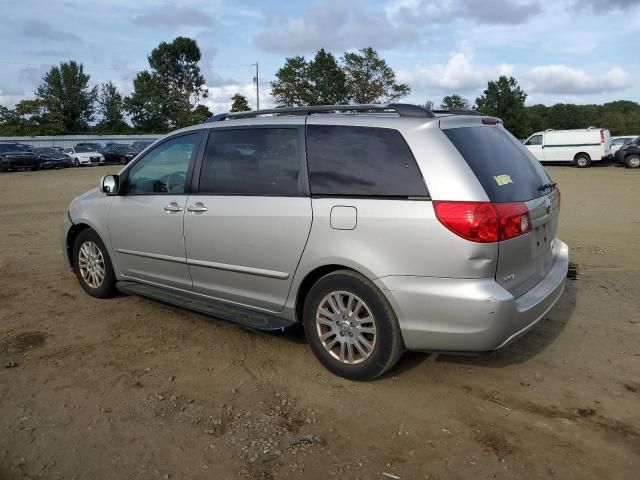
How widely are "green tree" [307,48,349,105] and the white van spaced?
32909mm

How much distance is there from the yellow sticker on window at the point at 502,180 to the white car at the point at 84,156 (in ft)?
117

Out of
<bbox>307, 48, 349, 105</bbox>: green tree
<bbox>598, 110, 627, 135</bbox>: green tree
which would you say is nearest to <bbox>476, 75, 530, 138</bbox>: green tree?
<bbox>307, 48, 349, 105</bbox>: green tree

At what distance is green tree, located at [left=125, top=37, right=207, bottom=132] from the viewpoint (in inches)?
2793

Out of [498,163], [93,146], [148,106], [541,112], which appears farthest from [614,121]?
[498,163]

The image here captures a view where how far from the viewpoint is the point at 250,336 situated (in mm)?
4594

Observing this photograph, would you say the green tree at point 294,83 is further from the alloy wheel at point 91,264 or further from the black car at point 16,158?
the alloy wheel at point 91,264

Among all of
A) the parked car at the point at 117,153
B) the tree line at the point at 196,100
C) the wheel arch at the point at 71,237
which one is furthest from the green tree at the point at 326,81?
the wheel arch at the point at 71,237

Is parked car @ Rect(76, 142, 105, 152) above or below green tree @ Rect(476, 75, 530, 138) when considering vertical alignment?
below

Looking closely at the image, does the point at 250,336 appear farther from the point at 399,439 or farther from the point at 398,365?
the point at 399,439

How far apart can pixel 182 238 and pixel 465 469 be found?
2.75 metres

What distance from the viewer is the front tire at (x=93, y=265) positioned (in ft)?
17.6

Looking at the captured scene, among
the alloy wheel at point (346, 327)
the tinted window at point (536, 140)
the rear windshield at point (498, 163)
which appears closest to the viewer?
the rear windshield at point (498, 163)

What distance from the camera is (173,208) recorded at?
4566mm

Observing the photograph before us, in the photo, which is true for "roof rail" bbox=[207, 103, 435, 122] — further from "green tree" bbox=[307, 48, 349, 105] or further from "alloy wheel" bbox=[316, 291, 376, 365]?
"green tree" bbox=[307, 48, 349, 105]
